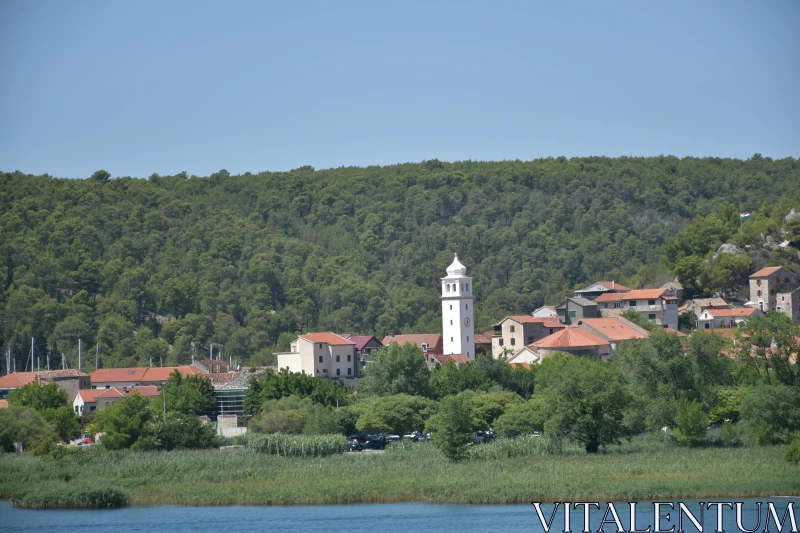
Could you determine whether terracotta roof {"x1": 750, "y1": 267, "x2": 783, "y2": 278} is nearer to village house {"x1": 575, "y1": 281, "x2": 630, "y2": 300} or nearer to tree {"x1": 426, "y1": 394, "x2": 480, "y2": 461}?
village house {"x1": 575, "y1": 281, "x2": 630, "y2": 300}

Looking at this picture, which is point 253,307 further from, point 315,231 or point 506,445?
point 506,445

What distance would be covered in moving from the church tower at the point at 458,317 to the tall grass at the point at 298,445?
39.5m

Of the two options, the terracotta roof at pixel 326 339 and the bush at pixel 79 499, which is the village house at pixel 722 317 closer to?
the terracotta roof at pixel 326 339

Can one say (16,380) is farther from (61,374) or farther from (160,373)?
(160,373)

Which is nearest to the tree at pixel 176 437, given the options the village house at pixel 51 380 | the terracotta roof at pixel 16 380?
the village house at pixel 51 380

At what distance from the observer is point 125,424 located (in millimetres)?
Answer: 65688

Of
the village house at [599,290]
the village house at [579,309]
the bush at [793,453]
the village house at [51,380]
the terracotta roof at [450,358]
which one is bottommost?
the bush at [793,453]

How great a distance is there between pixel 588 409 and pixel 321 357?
124 feet

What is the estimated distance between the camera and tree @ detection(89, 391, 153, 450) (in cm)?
6531

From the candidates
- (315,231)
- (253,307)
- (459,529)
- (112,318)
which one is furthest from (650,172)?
(459,529)

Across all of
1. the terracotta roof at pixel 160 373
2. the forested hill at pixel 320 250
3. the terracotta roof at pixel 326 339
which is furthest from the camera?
the forested hill at pixel 320 250

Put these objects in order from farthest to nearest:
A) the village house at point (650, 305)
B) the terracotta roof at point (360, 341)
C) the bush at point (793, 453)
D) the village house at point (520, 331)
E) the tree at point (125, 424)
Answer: the village house at point (650, 305) < the terracotta roof at point (360, 341) < the village house at point (520, 331) < the tree at point (125, 424) < the bush at point (793, 453)

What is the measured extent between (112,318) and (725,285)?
57.9 metres

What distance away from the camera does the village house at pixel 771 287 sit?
359ft
